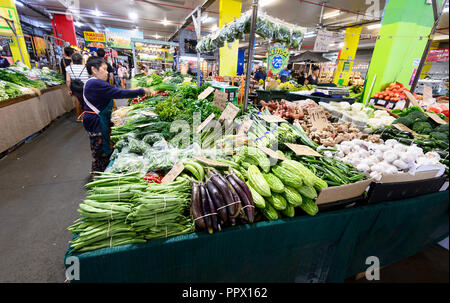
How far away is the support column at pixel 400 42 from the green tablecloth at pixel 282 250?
4475 millimetres

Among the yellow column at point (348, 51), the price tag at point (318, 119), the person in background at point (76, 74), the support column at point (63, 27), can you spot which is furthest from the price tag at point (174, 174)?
the support column at point (63, 27)

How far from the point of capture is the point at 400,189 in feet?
6.22

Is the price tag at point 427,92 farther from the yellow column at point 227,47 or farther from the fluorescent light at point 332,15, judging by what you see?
the fluorescent light at point 332,15

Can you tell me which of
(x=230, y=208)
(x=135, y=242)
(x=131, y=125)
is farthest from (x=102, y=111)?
(x=230, y=208)

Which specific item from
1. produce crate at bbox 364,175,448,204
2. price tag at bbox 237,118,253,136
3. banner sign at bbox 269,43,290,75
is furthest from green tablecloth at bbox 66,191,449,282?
banner sign at bbox 269,43,290,75

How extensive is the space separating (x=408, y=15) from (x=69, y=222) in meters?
8.06

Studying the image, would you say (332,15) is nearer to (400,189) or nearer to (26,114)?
(400,189)

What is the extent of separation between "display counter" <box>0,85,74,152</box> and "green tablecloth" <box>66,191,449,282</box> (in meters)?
5.36

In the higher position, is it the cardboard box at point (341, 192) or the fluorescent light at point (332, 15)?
the fluorescent light at point (332, 15)

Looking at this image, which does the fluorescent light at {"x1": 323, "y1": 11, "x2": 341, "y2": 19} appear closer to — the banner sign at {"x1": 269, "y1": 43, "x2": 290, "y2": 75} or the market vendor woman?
the banner sign at {"x1": 269, "y1": 43, "x2": 290, "y2": 75}

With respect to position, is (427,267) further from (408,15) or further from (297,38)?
(408,15)

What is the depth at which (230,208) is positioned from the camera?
4.79ft

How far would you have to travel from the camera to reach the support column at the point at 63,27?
556 inches

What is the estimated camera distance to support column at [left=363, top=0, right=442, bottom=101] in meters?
4.84
